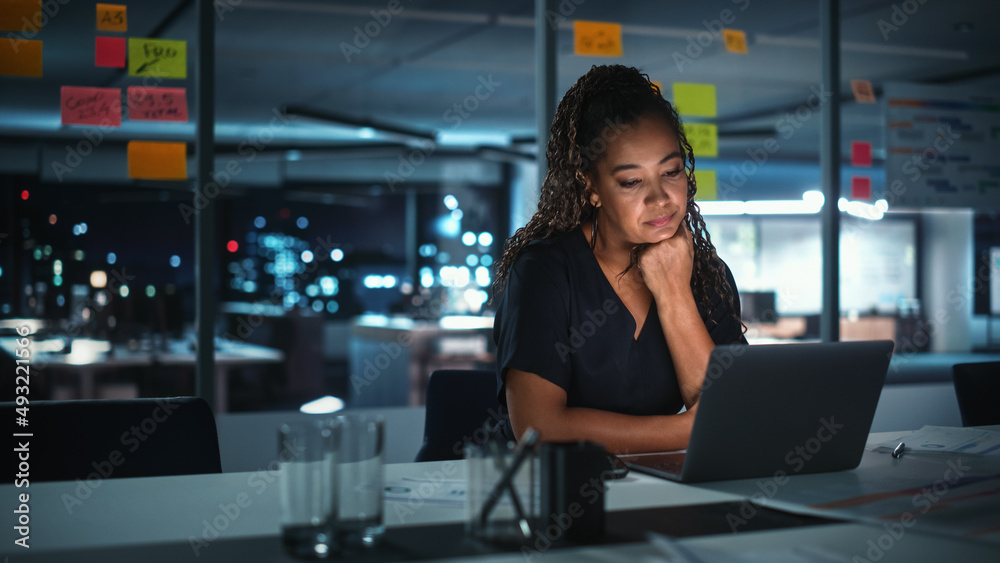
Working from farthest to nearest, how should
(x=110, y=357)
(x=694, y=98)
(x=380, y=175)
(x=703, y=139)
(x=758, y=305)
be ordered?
(x=380, y=175)
(x=758, y=305)
(x=110, y=357)
(x=703, y=139)
(x=694, y=98)

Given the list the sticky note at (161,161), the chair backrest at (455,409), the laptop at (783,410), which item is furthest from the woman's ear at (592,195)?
the sticky note at (161,161)

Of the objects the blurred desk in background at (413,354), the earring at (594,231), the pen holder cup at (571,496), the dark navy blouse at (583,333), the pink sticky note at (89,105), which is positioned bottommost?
the blurred desk in background at (413,354)

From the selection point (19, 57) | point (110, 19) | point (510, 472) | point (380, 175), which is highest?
point (380, 175)

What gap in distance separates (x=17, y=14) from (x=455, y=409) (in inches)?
84.2

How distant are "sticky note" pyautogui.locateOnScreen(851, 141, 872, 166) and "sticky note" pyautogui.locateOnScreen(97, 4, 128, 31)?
348 centimetres

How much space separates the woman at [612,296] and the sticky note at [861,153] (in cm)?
266

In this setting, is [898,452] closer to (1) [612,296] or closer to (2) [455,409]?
(1) [612,296]

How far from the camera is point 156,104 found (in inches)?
115

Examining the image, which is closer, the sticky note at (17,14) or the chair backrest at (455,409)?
the chair backrest at (455,409)

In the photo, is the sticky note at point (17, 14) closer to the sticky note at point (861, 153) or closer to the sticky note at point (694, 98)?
the sticky note at point (694, 98)

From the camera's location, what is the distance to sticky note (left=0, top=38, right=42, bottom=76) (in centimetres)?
264

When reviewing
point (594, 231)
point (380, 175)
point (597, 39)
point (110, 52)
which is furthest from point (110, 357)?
point (380, 175)

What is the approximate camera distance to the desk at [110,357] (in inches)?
179

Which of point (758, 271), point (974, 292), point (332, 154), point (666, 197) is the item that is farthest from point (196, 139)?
point (974, 292)
